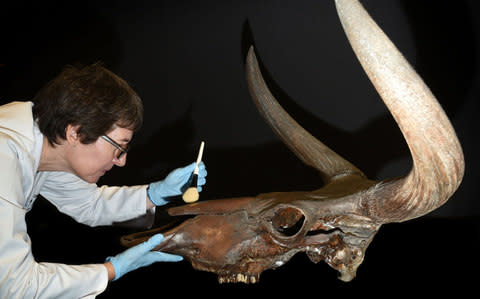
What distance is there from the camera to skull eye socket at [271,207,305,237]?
4.31ft

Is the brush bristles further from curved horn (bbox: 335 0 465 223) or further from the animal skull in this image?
curved horn (bbox: 335 0 465 223)

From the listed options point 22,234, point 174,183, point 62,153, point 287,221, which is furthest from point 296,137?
point 22,234

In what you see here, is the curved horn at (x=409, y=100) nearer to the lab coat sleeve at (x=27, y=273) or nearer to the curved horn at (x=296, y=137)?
the curved horn at (x=296, y=137)

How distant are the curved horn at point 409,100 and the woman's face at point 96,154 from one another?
3.12 ft

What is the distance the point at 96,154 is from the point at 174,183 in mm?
385

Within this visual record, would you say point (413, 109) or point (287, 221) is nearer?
point (413, 109)

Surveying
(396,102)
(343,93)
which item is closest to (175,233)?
(396,102)

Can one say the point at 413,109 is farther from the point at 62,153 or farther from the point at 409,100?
the point at 62,153

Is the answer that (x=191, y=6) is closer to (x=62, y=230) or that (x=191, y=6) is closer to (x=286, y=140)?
(x=286, y=140)

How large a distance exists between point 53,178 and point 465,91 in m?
1.89

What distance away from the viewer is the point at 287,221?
1.33 metres

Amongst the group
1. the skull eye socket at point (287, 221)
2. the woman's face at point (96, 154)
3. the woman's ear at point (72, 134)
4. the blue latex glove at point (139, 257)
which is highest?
the woman's ear at point (72, 134)

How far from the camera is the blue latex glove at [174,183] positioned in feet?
5.92

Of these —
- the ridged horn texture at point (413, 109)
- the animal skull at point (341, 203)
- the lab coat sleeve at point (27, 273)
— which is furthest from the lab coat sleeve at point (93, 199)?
the ridged horn texture at point (413, 109)
